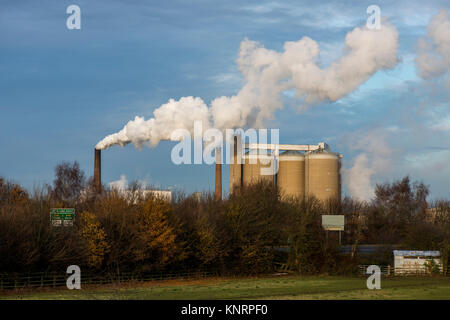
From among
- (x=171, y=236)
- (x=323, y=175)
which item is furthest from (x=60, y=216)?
(x=323, y=175)

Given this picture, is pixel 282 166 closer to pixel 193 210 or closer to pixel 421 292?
pixel 193 210

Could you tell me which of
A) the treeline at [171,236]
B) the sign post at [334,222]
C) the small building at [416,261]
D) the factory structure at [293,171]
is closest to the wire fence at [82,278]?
the treeline at [171,236]

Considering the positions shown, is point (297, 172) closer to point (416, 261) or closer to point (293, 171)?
point (293, 171)

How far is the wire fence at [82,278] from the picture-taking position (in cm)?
3969

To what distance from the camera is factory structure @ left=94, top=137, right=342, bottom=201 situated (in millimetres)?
93688

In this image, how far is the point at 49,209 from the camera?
45281 mm

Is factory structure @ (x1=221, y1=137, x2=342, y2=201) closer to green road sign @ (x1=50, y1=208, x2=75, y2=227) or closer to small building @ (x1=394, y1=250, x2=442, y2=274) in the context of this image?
small building @ (x1=394, y1=250, x2=442, y2=274)

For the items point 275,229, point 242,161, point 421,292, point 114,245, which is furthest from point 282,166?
point 421,292

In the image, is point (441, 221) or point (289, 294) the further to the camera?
point (441, 221)

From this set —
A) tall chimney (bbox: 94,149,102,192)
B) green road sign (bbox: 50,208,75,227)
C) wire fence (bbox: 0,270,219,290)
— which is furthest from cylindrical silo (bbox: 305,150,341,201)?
green road sign (bbox: 50,208,75,227)

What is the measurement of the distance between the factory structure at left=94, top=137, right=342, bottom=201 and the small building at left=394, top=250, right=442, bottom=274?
37.5 meters

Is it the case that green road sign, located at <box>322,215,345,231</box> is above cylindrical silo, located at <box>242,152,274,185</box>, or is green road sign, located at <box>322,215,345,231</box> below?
below
